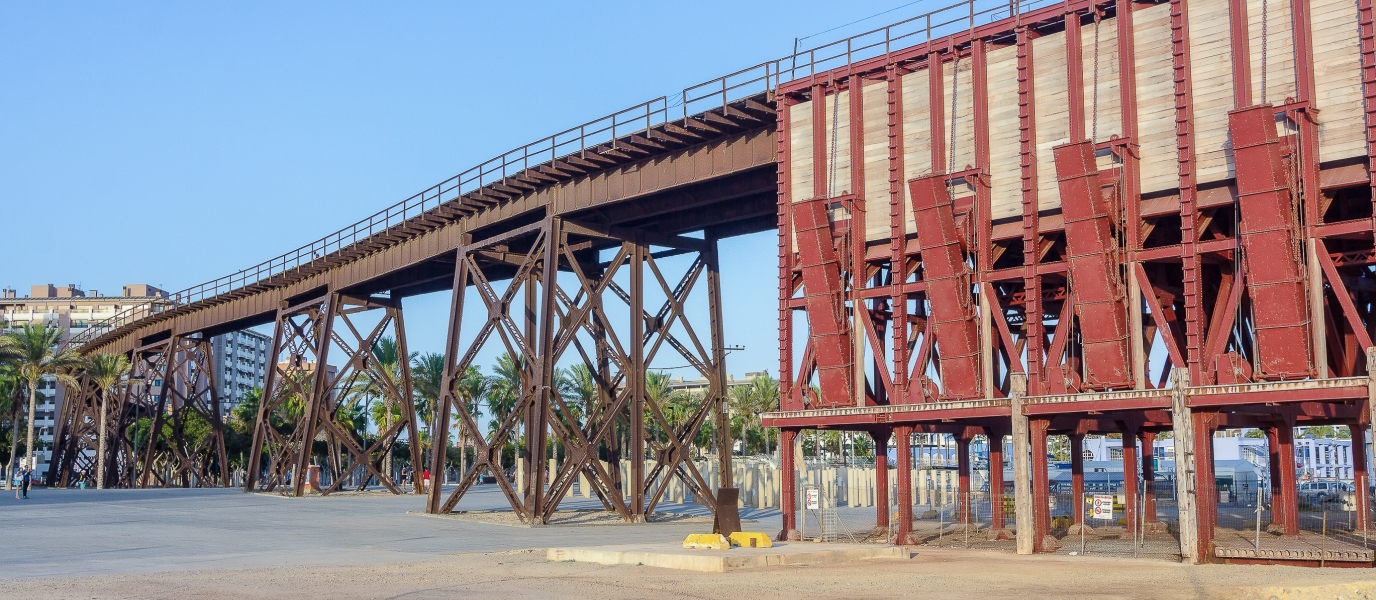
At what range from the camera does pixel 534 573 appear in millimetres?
19891

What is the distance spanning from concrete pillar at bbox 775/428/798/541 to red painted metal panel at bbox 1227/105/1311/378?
1065 cm

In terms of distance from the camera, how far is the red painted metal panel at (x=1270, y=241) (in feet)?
72.3

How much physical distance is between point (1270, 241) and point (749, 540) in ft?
37.9

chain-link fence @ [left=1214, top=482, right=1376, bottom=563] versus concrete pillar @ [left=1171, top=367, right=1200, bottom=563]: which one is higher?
concrete pillar @ [left=1171, top=367, right=1200, bottom=563]

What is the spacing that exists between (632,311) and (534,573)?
49.7 feet

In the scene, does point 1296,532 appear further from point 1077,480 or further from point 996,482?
point 996,482

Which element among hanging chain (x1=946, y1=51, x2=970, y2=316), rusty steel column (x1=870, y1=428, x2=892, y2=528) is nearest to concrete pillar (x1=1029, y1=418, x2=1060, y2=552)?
hanging chain (x1=946, y1=51, x2=970, y2=316)

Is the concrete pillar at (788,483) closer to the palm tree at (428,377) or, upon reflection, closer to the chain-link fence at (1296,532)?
the chain-link fence at (1296,532)

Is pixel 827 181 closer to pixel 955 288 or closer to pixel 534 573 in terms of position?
pixel 955 288

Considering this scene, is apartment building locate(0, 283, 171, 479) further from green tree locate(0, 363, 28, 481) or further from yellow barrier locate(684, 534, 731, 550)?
yellow barrier locate(684, 534, 731, 550)

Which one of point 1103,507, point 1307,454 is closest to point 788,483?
point 1103,507

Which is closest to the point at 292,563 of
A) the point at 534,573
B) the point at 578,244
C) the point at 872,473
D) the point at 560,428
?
the point at 534,573

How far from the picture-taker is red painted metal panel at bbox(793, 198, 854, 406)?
94.0ft

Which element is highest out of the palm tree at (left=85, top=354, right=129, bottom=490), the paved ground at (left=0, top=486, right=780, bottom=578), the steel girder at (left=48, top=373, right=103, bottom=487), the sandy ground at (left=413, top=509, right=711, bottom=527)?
the palm tree at (left=85, top=354, right=129, bottom=490)
